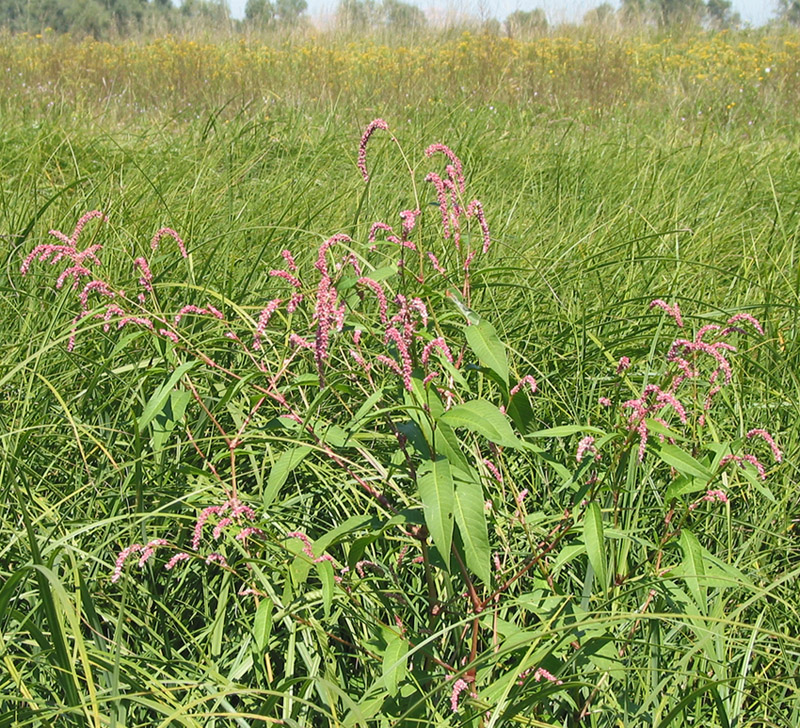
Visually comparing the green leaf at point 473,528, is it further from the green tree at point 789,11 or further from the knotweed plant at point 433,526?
the green tree at point 789,11

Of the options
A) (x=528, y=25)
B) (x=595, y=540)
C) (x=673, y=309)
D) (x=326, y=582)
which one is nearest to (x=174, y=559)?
(x=326, y=582)

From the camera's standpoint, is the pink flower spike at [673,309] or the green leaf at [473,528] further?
the pink flower spike at [673,309]

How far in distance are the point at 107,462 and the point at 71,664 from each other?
63 centimetres

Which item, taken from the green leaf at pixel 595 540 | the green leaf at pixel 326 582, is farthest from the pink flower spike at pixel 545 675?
the green leaf at pixel 326 582

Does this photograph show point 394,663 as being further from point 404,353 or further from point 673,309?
point 673,309

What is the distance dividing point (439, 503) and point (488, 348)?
0.24 m

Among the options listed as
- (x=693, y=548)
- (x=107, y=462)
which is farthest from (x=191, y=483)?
(x=693, y=548)

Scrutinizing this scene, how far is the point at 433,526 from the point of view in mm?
1042

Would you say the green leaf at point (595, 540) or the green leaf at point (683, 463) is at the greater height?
the green leaf at point (683, 463)

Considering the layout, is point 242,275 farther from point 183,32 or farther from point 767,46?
point 183,32

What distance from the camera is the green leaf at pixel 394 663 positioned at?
1128 mm

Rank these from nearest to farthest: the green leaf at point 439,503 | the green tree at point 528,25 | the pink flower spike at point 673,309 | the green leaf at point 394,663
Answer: the green leaf at point 439,503 → the green leaf at point 394,663 → the pink flower spike at point 673,309 → the green tree at point 528,25

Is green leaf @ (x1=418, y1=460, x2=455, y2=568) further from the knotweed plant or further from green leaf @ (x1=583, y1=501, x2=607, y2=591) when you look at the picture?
green leaf @ (x1=583, y1=501, x2=607, y2=591)

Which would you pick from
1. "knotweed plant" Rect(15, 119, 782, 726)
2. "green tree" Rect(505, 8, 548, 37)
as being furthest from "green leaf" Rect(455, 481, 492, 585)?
"green tree" Rect(505, 8, 548, 37)
